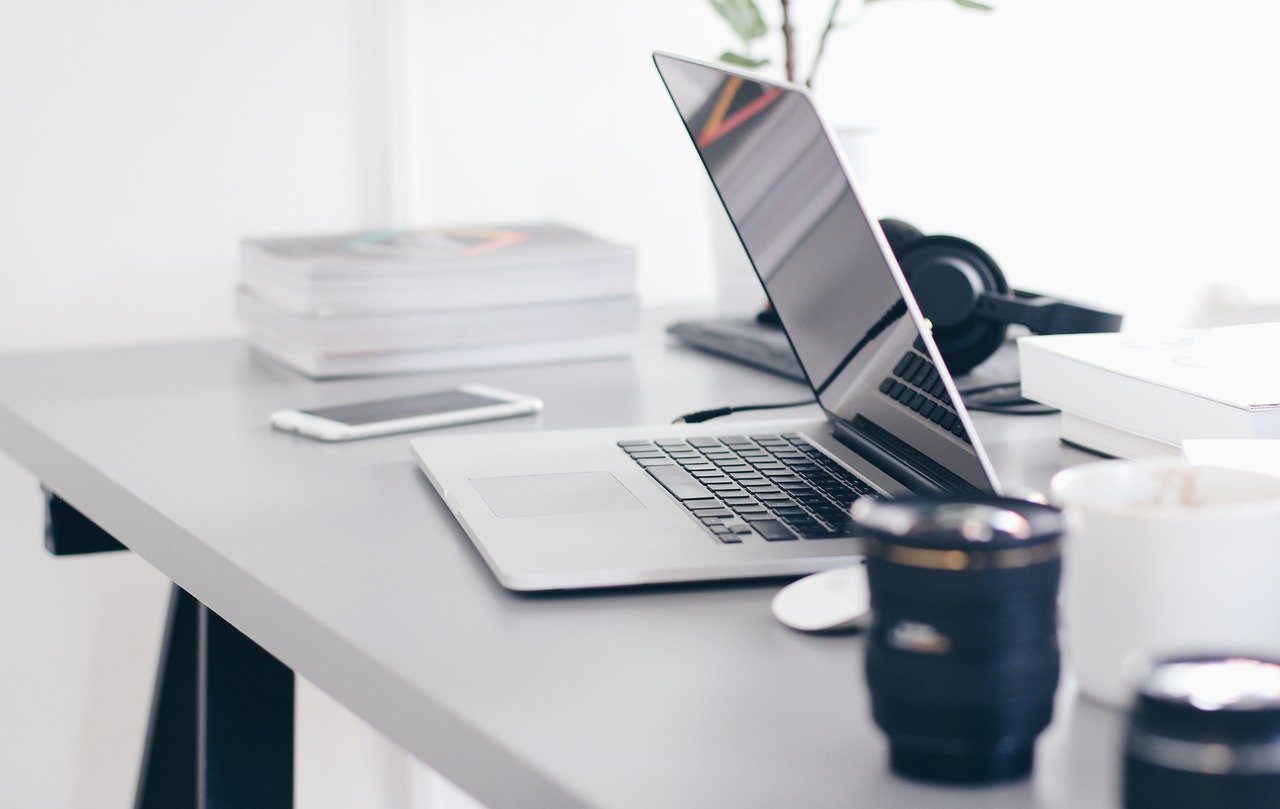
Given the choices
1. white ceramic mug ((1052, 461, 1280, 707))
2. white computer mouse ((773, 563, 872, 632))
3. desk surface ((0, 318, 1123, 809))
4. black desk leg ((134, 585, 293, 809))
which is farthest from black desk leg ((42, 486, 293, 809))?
white ceramic mug ((1052, 461, 1280, 707))

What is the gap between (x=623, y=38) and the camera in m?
1.72

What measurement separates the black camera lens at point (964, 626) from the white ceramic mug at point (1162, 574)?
→ 0.04m

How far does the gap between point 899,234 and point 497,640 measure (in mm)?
668

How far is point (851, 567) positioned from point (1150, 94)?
5.51 feet

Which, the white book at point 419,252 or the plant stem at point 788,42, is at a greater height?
the plant stem at point 788,42

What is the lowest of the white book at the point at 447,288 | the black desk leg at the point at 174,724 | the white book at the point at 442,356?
the black desk leg at the point at 174,724

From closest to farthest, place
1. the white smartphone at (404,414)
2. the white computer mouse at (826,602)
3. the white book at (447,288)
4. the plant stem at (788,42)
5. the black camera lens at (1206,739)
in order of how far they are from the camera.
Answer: the black camera lens at (1206,739), the white computer mouse at (826,602), the white smartphone at (404,414), the white book at (447,288), the plant stem at (788,42)

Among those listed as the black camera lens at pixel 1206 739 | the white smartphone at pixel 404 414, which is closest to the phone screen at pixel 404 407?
the white smartphone at pixel 404 414

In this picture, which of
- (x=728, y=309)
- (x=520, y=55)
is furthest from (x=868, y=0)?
(x=520, y=55)

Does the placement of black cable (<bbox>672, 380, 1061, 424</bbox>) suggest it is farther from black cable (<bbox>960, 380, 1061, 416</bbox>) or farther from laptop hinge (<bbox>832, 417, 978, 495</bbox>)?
laptop hinge (<bbox>832, 417, 978, 495</bbox>)

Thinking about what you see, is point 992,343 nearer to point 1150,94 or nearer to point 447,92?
point 447,92

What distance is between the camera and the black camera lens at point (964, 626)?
0.40 metres

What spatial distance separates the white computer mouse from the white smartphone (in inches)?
17.6

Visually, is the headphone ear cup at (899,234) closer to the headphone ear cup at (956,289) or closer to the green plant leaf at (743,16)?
the headphone ear cup at (956,289)
